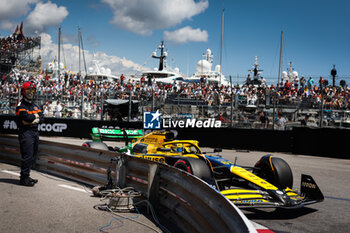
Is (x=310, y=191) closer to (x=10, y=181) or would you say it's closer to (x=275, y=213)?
(x=275, y=213)

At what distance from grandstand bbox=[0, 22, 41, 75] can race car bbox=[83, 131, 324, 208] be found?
1472 inches

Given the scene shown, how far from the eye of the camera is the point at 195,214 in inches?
149

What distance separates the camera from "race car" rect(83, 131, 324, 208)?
4902 mm

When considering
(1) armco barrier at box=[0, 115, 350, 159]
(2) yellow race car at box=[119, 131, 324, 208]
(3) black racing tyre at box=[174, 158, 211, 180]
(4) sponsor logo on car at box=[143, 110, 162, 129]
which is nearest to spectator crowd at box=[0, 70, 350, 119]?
(1) armco barrier at box=[0, 115, 350, 159]

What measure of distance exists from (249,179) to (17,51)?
4207cm

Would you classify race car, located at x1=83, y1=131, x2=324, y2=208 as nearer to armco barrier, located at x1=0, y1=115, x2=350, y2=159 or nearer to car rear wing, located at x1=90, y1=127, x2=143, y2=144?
car rear wing, located at x1=90, y1=127, x2=143, y2=144

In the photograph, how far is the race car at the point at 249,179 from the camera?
4902mm

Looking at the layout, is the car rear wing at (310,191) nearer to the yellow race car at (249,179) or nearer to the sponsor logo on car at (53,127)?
the yellow race car at (249,179)

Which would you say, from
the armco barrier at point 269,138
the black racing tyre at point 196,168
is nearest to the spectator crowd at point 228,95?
the armco barrier at point 269,138

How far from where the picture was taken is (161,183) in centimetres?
478

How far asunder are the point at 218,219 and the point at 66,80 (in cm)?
2708

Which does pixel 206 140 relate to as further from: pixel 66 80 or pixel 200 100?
pixel 66 80

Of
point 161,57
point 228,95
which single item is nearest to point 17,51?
point 161,57

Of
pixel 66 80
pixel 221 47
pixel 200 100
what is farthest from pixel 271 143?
pixel 66 80
